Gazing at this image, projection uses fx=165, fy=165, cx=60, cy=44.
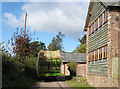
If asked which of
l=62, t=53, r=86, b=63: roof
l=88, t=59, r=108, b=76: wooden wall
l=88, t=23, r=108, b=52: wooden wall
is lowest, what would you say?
l=88, t=59, r=108, b=76: wooden wall

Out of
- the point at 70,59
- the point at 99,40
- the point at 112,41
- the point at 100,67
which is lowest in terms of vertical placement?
the point at 100,67

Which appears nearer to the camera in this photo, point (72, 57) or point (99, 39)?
point (99, 39)

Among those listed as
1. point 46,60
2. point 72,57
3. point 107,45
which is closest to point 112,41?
point 107,45

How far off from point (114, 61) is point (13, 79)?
639 cm

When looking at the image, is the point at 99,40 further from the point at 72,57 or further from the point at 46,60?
the point at 72,57

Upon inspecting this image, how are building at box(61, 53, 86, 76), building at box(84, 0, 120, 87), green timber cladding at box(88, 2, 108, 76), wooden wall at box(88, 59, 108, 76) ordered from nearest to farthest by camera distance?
building at box(84, 0, 120, 87), wooden wall at box(88, 59, 108, 76), green timber cladding at box(88, 2, 108, 76), building at box(61, 53, 86, 76)

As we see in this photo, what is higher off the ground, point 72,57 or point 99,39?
point 99,39

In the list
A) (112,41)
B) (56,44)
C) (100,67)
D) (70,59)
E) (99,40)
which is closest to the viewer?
(112,41)

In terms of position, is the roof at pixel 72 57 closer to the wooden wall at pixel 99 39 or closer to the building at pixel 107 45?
the wooden wall at pixel 99 39

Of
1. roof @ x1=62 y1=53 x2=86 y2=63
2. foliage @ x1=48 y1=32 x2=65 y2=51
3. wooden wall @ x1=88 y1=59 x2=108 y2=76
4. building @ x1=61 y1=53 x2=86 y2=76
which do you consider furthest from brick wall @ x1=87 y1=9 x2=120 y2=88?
foliage @ x1=48 y1=32 x2=65 y2=51

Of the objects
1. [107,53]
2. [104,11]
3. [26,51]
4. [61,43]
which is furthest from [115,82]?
[61,43]

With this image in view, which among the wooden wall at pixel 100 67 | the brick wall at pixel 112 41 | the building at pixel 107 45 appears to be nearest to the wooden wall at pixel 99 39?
the building at pixel 107 45

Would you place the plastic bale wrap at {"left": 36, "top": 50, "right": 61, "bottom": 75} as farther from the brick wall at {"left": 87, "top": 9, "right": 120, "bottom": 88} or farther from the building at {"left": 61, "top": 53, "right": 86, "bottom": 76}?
the building at {"left": 61, "top": 53, "right": 86, "bottom": 76}

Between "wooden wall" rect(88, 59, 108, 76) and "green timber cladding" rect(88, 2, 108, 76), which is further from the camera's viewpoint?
"green timber cladding" rect(88, 2, 108, 76)
